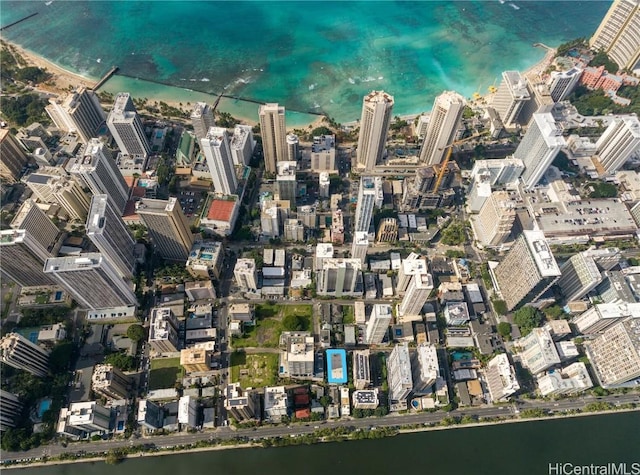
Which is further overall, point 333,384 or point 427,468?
point 333,384

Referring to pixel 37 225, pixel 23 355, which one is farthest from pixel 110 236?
pixel 23 355

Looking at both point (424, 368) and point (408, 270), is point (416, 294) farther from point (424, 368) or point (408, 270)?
point (424, 368)

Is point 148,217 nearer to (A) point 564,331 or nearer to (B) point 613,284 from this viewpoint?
(A) point 564,331

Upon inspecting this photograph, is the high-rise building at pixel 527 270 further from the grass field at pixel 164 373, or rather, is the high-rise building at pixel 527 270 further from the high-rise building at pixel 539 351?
the grass field at pixel 164 373

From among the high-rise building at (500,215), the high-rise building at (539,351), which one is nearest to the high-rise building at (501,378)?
the high-rise building at (539,351)

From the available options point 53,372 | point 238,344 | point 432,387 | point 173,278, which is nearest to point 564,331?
point 432,387

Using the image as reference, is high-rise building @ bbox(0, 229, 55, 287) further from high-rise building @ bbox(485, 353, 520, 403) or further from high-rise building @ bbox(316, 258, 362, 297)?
high-rise building @ bbox(485, 353, 520, 403)
